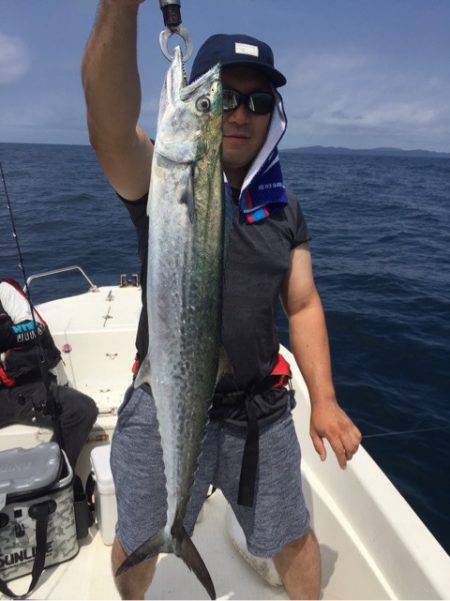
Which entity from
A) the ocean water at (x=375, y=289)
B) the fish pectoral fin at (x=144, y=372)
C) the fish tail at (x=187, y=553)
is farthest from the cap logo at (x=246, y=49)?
the ocean water at (x=375, y=289)

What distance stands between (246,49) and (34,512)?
2.78 metres

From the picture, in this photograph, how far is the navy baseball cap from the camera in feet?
6.57

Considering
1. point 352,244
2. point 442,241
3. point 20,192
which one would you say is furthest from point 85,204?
point 442,241

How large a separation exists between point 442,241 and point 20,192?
21.1 metres

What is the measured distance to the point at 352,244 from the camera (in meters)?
14.8

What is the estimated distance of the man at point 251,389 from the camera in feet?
6.98

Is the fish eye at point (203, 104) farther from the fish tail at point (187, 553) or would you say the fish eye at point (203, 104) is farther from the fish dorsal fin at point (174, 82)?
the fish tail at point (187, 553)

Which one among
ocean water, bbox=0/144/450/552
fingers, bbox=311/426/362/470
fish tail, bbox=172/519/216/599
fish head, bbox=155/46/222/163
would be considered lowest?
ocean water, bbox=0/144/450/552

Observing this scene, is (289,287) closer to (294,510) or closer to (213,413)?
(213,413)

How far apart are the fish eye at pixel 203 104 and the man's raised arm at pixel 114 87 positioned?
0.21 metres

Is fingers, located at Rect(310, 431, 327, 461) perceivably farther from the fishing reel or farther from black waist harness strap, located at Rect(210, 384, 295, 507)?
the fishing reel

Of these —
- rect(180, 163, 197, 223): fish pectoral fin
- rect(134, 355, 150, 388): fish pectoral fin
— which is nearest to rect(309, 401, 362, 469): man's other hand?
rect(134, 355, 150, 388): fish pectoral fin

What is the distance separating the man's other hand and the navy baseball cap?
160 centimetres

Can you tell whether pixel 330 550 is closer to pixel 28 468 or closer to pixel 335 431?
pixel 335 431
